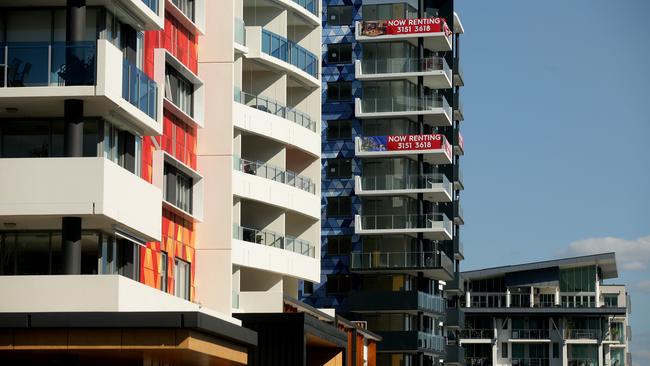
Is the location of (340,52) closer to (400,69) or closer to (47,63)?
(400,69)

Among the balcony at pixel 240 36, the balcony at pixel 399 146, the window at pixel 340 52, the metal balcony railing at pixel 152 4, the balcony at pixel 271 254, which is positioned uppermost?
the window at pixel 340 52

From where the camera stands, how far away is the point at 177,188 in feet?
169

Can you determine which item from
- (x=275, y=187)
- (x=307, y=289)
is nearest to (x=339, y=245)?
(x=307, y=289)

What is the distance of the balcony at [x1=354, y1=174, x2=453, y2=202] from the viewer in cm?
10488

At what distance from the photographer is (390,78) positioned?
10569 centimetres

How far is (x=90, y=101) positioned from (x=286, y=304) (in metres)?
27.7

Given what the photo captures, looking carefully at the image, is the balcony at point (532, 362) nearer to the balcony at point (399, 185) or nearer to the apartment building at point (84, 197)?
the balcony at point (399, 185)

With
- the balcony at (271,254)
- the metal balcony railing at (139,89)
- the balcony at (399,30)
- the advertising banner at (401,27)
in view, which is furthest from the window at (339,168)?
the metal balcony railing at (139,89)

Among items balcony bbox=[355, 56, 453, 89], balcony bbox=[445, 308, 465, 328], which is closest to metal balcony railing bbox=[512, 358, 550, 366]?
balcony bbox=[445, 308, 465, 328]

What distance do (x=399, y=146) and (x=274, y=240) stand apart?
124 feet

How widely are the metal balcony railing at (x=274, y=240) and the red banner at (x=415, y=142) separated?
33.1 metres

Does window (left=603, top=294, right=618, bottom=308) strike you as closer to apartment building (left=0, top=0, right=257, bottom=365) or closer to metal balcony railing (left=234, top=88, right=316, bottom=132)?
metal balcony railing (left=234, top=88, right=316, bottom=132)

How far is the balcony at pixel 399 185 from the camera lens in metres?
105

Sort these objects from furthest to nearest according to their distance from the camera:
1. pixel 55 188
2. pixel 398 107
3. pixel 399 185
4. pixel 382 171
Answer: pixel 382 171
pixel 398 107
pixel 399 185
pixel 55 188
